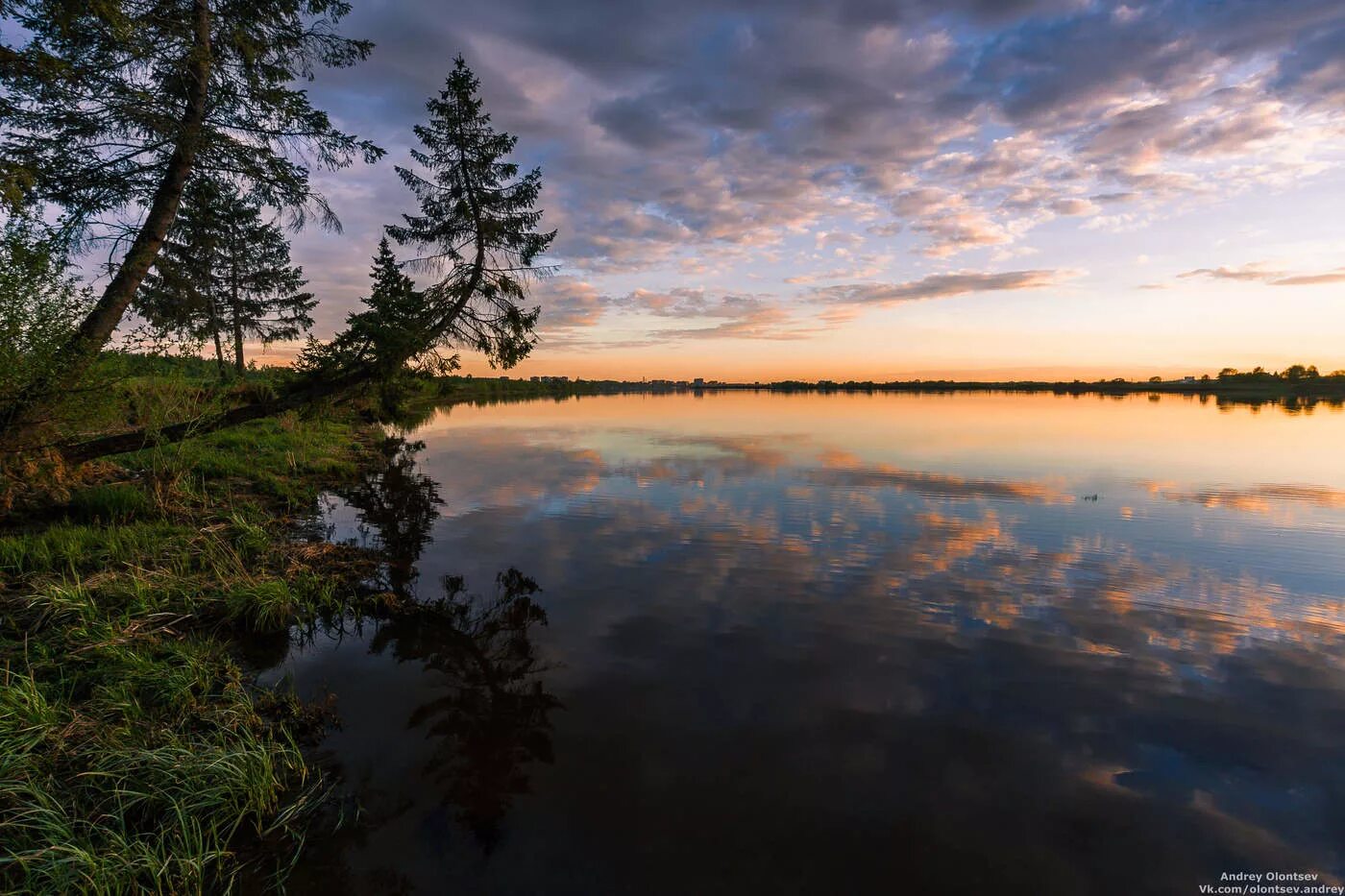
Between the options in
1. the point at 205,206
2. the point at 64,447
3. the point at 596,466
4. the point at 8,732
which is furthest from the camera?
the point at 596,466

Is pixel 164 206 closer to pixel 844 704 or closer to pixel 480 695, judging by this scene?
pixel 480 695

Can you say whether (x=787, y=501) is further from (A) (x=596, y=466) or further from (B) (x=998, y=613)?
(A) (x=596, y=466)

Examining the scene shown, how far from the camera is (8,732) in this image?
17.9 feet

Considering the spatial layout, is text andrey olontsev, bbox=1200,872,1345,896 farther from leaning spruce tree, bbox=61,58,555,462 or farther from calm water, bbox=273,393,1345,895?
leaning spruce tree, bbox=61,58,555,462

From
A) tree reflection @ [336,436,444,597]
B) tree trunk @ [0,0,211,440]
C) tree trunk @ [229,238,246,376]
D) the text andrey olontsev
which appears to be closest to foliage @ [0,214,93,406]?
tree trunk @ [0,0,211,440]

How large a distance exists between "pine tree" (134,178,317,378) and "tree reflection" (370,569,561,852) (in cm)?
875

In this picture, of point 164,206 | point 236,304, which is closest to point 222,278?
point 236,304

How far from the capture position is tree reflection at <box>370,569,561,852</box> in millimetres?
6117

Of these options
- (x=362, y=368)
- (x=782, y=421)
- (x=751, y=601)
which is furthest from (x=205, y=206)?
(x=782, y=421)

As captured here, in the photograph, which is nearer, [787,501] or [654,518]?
[654,518]

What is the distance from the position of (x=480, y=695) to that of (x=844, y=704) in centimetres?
533

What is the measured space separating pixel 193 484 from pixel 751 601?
56.4 ft

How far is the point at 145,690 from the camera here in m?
7.07

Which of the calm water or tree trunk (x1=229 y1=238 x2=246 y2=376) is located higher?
tree trunk (x1=229 y1=238 x2=246 y2=376)
